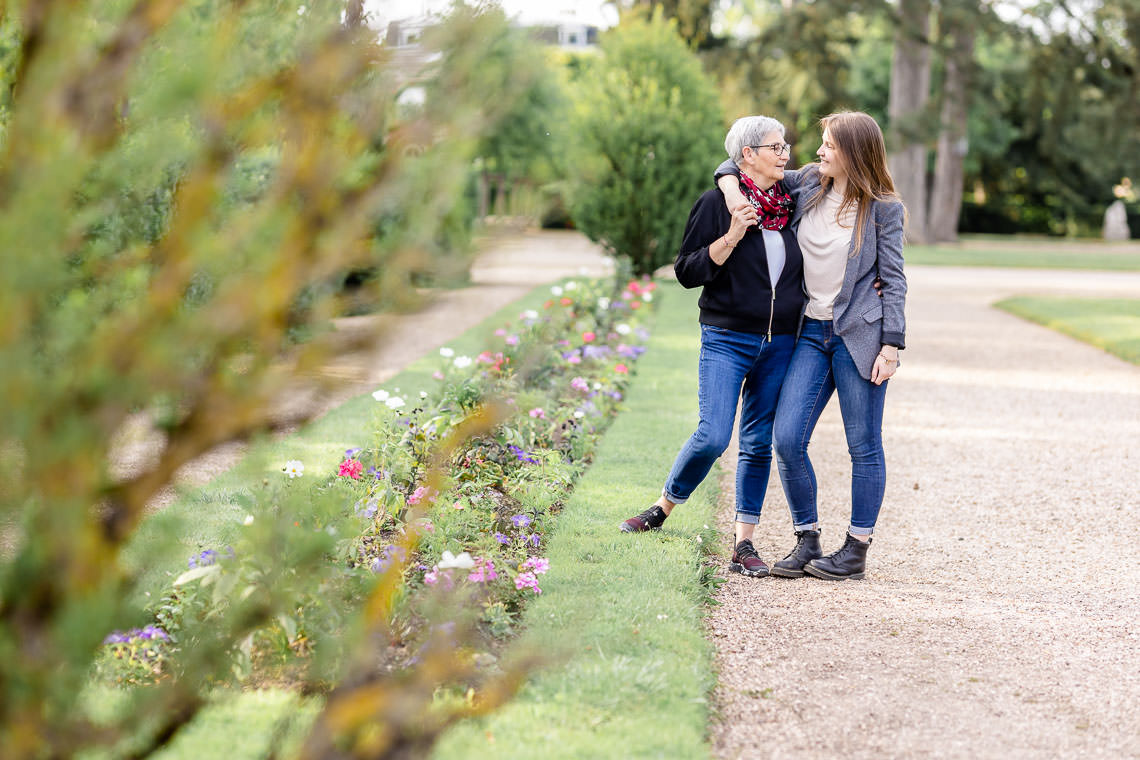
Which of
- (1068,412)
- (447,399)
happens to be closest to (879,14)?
(1068,412)

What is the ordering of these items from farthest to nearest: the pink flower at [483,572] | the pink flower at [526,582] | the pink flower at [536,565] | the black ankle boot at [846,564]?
the black ankle boot at [846,564], the pink flower at [536,565], the pink flower at [526,582], the pink flower at [483,572]

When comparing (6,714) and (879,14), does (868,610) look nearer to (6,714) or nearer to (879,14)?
(6,714)

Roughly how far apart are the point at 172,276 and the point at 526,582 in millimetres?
2598

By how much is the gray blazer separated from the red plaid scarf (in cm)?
30

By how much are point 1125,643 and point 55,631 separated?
12.3 feet

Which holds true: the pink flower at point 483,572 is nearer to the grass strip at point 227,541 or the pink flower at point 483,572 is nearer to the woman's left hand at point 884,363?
the grass strip at point 227,541

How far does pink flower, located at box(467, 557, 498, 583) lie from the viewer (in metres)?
3.83

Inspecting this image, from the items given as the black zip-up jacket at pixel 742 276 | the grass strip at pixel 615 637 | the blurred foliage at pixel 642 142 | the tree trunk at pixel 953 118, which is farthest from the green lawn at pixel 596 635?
the tree trunk at pixel 953 118

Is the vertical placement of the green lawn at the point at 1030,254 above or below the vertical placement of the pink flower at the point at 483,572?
below

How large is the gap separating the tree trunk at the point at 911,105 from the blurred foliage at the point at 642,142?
6.74 metres

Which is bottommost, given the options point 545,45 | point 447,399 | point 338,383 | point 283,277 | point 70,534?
point 447,399

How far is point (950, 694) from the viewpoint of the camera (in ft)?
11.9

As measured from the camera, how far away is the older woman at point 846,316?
4516mm

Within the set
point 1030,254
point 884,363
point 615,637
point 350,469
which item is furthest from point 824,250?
point 1030,254
